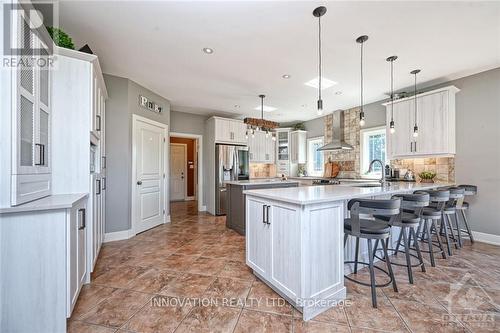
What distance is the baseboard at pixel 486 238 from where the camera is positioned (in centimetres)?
341

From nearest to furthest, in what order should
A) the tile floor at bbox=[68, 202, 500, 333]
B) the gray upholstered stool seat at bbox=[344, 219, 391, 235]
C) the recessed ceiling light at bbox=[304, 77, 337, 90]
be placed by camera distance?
1. the tile floor at bbox=[68, 202, 500, 333]
2. the gray upholstered stool seat at bbox=[344, 219, 391, 235]
3. the recessed ceiling light at bbox=[304, 77, 337, 90]

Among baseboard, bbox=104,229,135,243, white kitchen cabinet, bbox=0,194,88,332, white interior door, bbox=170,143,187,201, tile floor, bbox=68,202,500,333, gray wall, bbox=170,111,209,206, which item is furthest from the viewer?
white interior door, bbox=170,143,187,201

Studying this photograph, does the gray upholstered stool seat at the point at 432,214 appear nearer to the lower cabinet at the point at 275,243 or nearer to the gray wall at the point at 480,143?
the gray wall at the point at 480,143

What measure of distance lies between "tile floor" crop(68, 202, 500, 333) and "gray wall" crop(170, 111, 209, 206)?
325cm

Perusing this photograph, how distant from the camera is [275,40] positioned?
265cm

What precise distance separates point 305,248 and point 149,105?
13.0ft

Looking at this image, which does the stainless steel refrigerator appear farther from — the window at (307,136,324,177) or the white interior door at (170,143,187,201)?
the white interior door at (170,143,187,201)

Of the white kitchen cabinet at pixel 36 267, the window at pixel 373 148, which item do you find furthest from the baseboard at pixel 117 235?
the window at pixel 373 148

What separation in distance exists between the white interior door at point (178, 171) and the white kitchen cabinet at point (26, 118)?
581cm

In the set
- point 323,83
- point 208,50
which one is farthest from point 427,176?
point 208,50

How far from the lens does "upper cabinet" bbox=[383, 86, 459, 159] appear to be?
12.3 feet

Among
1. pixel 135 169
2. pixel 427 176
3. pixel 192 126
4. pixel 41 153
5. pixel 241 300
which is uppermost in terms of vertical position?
pixel 192 126

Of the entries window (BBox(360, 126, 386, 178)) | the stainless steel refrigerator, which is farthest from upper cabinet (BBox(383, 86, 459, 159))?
the stainless steel refrigerator

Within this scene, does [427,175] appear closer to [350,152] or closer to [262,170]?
[350,152]
